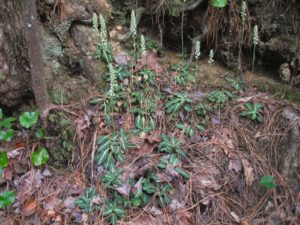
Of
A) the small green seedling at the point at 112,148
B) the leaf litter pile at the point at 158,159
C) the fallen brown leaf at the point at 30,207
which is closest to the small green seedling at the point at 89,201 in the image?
the leaf litter pile at the point at 158,159

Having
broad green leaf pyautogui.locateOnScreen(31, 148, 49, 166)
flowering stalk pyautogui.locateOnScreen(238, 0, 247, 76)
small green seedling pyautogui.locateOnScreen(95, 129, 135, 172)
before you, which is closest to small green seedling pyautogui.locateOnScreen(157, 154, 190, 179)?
small green seedling pyautogui.locateOnScreen(95, 129, 135, 172)

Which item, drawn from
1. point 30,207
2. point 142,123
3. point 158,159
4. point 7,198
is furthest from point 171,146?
point 7,198

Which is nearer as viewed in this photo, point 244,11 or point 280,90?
point 244,11

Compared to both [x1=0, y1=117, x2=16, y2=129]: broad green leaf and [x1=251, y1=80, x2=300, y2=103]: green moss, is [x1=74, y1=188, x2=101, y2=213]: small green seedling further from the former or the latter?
[x1=251, y1=80, x2=300, y2=103]: green moss

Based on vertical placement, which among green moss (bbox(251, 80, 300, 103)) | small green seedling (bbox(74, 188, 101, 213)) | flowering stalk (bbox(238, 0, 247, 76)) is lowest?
small green seedling (bbox(74, 188, 101, 213))

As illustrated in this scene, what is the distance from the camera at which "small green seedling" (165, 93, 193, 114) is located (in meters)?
3.38

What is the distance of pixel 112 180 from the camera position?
2926 mm

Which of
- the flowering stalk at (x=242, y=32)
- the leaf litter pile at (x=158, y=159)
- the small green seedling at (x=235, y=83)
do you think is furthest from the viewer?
the small green seedling at (x=235, y=83)

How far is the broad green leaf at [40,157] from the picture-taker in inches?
126

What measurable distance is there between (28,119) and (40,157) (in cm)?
38

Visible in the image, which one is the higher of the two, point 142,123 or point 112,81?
point 112,81

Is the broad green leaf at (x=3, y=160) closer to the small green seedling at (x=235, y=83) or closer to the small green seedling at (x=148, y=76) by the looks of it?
the small green seedling at (x=148, y=76)

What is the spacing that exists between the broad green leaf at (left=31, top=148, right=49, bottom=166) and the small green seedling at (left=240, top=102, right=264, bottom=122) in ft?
6.47

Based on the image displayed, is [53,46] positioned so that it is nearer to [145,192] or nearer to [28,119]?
[28,119]
